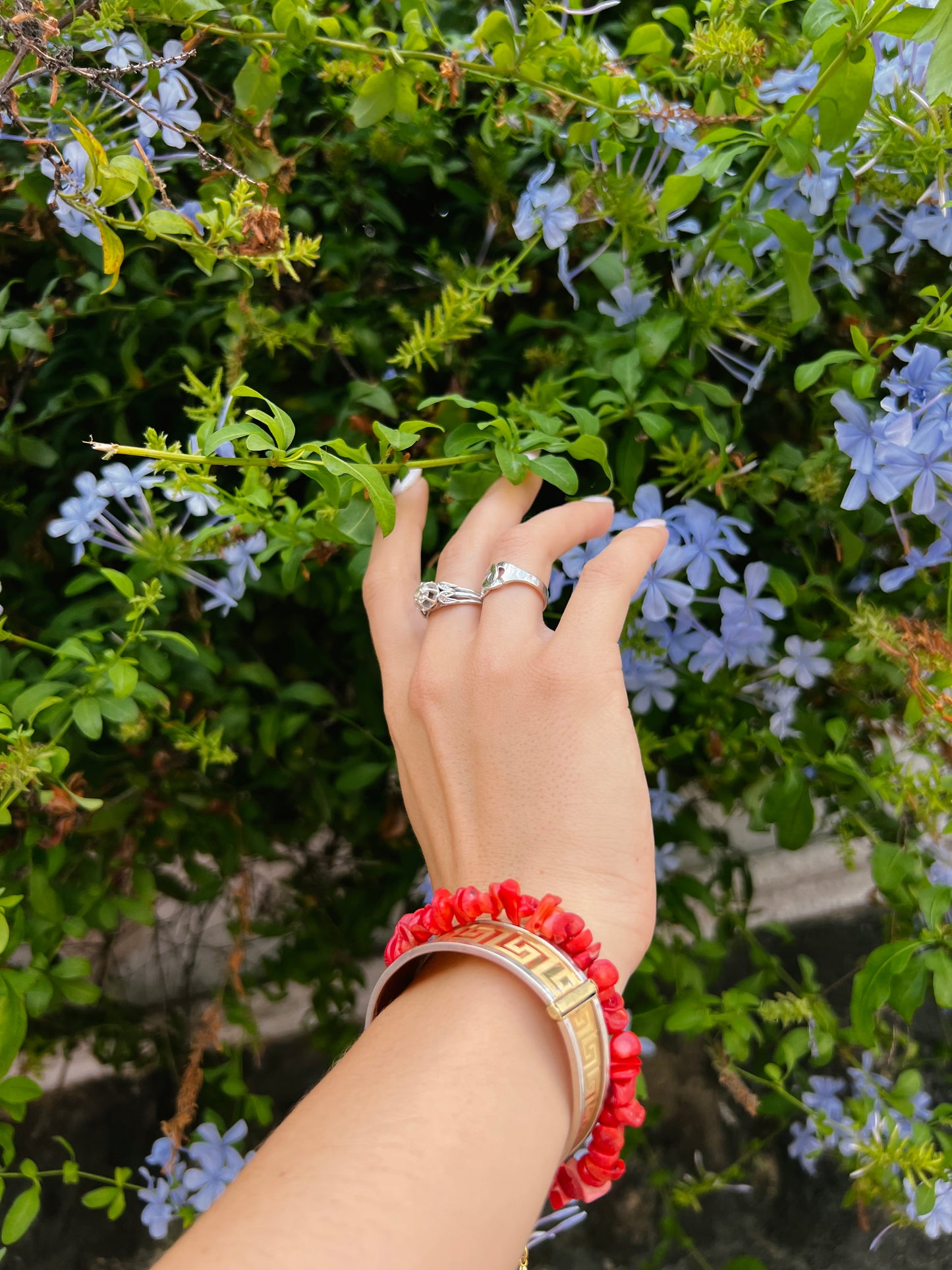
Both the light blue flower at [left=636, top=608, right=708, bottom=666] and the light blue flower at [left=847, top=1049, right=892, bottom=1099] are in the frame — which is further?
the light blue flower at [left=847, top=1049, right=892, bottom=1099]

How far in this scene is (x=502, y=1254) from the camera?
0.48m

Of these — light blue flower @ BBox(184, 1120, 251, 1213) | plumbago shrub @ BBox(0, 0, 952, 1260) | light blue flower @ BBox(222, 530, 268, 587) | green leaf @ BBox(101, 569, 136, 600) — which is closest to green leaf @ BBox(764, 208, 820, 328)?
plumbago shrub @ BBox(0, 0, 952, 1260)

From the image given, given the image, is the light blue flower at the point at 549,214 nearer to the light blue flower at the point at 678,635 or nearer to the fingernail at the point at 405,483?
the fingernail at the point at 405,483

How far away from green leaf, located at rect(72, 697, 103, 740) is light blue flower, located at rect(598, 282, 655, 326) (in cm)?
53

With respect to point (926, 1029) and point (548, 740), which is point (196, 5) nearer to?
point (548, 740)

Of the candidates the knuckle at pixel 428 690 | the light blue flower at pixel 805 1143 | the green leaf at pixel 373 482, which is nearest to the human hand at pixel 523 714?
the knuckle at pixel 428 690

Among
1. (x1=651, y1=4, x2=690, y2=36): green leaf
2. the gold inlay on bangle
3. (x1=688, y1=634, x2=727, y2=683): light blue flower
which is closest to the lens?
the gold inlay on bangle

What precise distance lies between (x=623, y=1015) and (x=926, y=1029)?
1.13 metres

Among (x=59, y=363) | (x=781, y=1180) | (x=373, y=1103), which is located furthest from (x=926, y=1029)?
(x=59, y=363)

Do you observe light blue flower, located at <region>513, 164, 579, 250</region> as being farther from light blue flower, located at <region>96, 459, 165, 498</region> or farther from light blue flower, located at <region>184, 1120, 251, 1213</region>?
light blue flower, located at <region>184, 1120, 251, 1213</region>

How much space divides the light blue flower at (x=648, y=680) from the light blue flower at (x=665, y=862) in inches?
9.1

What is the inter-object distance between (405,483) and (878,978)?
0.57m

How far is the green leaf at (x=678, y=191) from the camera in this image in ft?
2.20

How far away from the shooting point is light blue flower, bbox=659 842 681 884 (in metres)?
1.03
